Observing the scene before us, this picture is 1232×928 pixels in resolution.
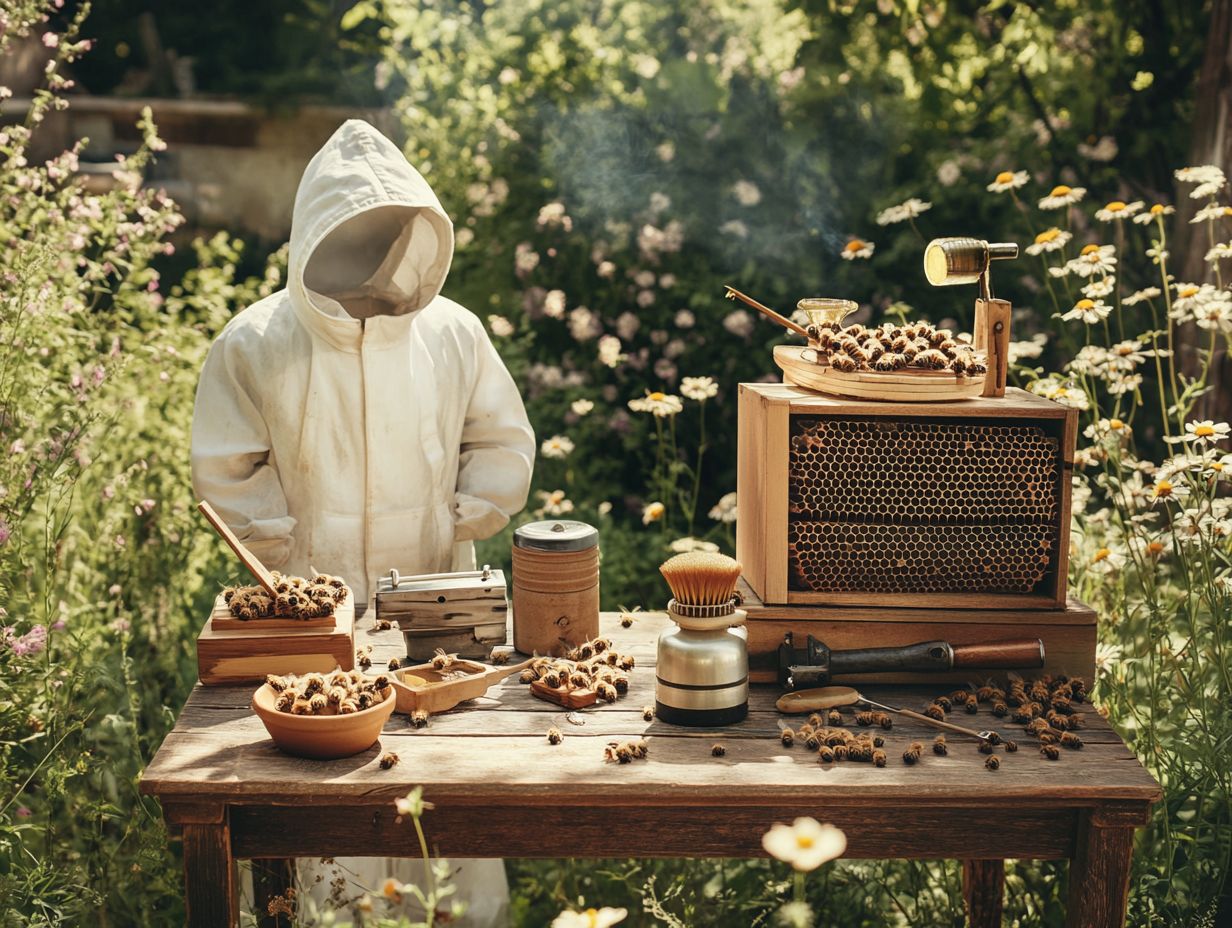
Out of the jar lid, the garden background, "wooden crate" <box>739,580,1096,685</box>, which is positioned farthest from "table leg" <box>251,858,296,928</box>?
"wooden crate" <box>739,580,1096,685</box>

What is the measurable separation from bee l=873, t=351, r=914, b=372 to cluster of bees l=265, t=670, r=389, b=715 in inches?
44.2

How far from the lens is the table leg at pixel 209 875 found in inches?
82.2

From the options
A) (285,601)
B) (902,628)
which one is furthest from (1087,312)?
(285,601)

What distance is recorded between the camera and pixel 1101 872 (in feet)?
7.04

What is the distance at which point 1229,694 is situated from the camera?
284 cm

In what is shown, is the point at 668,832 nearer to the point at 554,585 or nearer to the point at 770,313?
the point at 554,585

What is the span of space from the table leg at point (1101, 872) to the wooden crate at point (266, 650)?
140 cm

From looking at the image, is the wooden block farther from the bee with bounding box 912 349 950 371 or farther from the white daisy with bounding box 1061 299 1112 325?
the white daisy with bounding box 1061 299 1112 325

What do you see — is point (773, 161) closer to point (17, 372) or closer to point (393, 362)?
point (393, 362)

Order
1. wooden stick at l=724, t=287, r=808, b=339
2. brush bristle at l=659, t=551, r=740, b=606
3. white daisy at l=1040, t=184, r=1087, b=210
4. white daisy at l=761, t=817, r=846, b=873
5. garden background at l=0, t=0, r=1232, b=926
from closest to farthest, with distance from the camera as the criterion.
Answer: white daisy at l=761, t=817, r=846, b=873, brush bristle at l=659, t=551, r=740, b=606, wooden stick at l=724, t=287, r=808, b=339, garden background at l=0, t=0, r=1232, b=926, white daisy at l=1040, t=184, r=1087, b=210

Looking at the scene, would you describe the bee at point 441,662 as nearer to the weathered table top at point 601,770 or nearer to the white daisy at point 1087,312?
the weathered table top at point 601,770

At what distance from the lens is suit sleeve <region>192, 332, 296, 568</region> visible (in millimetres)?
2912

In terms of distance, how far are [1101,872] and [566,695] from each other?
1.00 meters

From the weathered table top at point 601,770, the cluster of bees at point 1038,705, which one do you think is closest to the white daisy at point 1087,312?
the cluster of bees at point 1038,705
